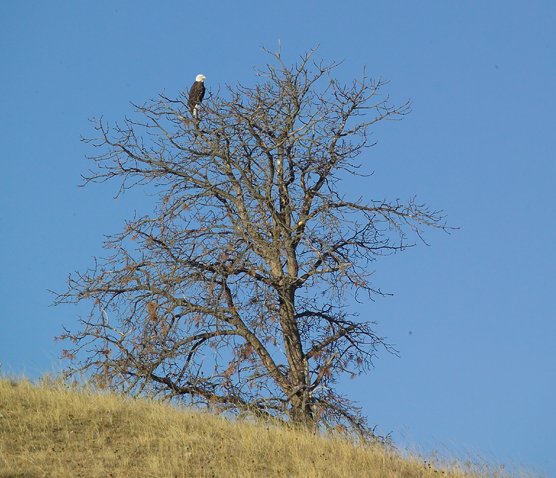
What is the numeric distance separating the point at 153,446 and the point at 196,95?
267 inches

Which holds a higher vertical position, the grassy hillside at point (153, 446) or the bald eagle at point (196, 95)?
the bald eagle at point (196, 95)

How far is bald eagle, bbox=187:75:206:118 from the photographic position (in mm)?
13023

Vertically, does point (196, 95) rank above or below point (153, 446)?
above

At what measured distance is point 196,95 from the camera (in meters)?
13.3

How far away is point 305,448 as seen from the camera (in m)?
9.47

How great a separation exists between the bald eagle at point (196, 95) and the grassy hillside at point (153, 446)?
17.8 ft

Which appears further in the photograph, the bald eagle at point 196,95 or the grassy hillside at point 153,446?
the bald eagle at point 196,95

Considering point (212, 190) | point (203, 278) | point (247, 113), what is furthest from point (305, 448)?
point (247, 113)

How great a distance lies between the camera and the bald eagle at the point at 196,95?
13.0 m

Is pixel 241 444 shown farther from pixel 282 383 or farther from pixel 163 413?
pixel 282 383

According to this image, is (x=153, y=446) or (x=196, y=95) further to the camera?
(x=196, y=95)

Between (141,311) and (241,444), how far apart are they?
361 centimetres

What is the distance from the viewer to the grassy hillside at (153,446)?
8.45 m

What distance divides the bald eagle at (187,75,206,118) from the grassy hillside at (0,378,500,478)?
543 centimetres
